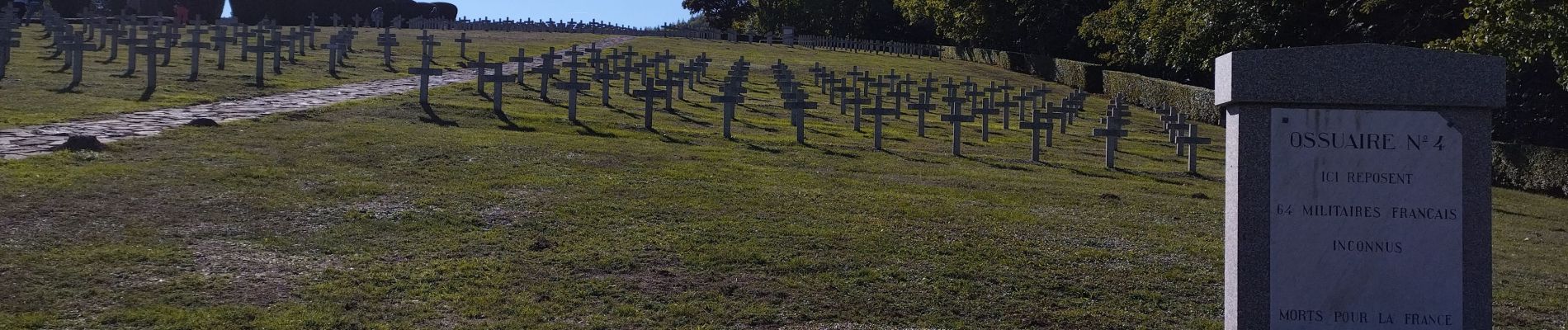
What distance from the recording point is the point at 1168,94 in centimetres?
3459

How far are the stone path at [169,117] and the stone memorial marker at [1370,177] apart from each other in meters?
10.2

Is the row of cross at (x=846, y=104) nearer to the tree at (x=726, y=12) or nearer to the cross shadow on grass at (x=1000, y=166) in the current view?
the cross shadow on grass at (x=1000, y=166)

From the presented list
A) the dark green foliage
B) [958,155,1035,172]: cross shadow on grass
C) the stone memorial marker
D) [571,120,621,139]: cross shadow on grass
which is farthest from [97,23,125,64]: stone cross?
the dark green foliage

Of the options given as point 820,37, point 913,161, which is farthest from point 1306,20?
point 820,37

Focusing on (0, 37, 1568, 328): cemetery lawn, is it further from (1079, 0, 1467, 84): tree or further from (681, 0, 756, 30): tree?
(681, 0, 756, 30): tree

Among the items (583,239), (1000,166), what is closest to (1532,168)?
(1000,166)

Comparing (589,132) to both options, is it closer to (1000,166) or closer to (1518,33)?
(1000,166)

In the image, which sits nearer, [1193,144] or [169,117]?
[169,117]

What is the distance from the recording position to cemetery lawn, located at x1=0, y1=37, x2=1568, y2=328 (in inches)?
280

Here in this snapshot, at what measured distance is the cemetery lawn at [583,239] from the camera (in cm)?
712

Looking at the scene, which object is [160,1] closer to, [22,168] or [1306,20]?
[1306,20]

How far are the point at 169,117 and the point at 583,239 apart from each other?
28.9ft

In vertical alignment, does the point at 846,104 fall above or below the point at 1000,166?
above

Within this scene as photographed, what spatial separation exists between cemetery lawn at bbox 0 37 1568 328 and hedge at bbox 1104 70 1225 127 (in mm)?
15783
